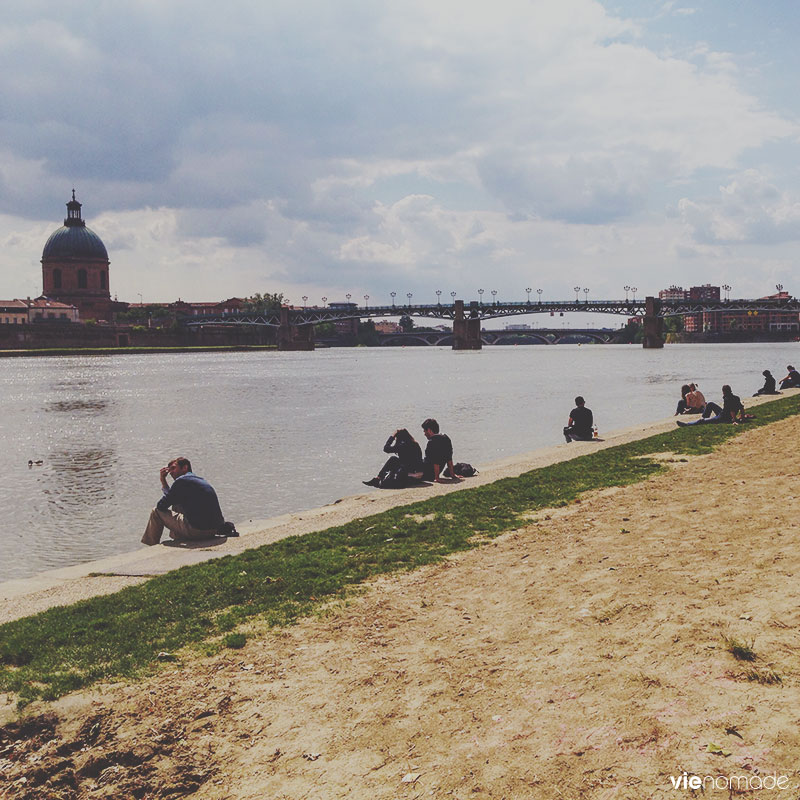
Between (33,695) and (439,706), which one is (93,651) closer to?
(33,695)

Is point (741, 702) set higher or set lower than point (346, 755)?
higher

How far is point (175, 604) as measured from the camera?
8211 mm

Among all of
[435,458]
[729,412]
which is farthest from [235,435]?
[729,412]

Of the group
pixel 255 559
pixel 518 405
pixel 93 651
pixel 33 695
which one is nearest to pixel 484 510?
pixel 255 559

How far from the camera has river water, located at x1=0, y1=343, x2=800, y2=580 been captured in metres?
16.6

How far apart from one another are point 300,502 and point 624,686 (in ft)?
40.2

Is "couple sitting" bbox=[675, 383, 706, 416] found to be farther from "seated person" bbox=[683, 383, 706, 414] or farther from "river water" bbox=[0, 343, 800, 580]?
"river water" bbox=[0, 343, 800, 580]

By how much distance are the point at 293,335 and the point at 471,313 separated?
4033cm

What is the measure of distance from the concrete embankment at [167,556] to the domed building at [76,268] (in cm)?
18399

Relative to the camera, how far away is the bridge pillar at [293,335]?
183625 mm

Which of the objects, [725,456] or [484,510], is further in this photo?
[725,456]

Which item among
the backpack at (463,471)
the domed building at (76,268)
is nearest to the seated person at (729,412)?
the backpack at (463,471)

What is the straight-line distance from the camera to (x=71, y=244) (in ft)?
614

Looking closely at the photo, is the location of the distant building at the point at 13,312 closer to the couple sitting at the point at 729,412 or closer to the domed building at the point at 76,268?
the domed building at the point at 76,268
